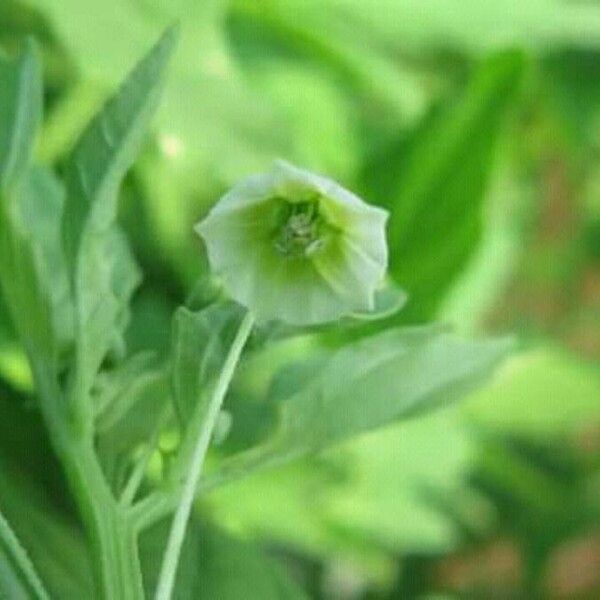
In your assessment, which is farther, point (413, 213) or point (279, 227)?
point (413, 213)

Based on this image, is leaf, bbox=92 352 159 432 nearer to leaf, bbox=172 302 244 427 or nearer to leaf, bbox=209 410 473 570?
leaf, bbox=172 302 244 427

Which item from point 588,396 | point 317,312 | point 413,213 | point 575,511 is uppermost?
point 317,312

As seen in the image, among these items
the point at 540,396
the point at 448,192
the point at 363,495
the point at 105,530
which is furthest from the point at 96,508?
the point at 540,396

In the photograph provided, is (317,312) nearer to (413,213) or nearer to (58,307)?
(58,307)

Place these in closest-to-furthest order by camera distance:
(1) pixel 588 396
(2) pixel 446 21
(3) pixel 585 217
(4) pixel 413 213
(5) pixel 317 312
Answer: (5) pixel 317 312, (4) pixel 413 213, (2) pixel 446 21, (1) pixel 588 396, (3) pixel 585 217

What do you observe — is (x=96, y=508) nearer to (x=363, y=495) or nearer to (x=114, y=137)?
(x=114, y=137)

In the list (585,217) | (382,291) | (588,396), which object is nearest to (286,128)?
(382,291)

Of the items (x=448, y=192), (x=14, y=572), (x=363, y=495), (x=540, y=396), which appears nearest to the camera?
(x=14, y=572)
